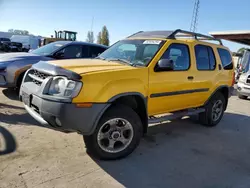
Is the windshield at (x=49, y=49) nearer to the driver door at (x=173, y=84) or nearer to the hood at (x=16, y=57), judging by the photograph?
the hood at (x=16, y=57)

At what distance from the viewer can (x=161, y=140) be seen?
5027mm

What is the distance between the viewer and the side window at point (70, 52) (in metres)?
8.05

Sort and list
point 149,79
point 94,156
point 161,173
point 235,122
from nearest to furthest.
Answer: point 161,173 < point 94,156 < point 149,79 < point 235,122

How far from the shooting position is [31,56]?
7262 mm

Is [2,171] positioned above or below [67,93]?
below

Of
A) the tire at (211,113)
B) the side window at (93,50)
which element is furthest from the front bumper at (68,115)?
the side window at (93,50)

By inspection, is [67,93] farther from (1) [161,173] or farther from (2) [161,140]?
(2) [161,140]

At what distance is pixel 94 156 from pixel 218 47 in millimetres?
4150

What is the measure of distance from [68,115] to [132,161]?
52.3 inches

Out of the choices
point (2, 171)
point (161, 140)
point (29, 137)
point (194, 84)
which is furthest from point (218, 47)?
point (2, 171)

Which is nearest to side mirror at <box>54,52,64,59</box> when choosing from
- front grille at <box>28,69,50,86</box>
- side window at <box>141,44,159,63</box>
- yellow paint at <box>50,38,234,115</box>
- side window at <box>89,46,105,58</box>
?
side window at <box>89,46,105,58</box>

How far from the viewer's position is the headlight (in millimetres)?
3324

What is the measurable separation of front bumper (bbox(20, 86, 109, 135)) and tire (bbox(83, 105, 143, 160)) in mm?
211

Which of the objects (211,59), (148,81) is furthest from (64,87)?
(211,59)
